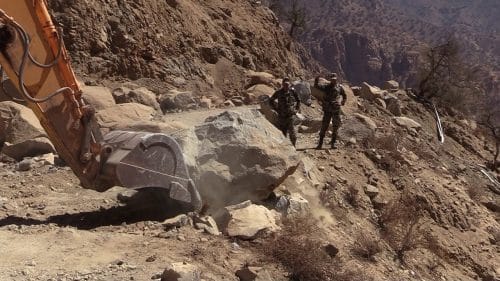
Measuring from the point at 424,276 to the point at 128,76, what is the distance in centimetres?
928

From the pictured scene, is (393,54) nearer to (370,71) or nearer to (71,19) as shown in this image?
(370,71)

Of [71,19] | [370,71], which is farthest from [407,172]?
[370,71]

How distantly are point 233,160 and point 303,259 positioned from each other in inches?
78.7

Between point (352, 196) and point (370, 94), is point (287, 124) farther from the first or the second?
point (370, 94)

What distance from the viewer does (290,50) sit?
82.1 feet

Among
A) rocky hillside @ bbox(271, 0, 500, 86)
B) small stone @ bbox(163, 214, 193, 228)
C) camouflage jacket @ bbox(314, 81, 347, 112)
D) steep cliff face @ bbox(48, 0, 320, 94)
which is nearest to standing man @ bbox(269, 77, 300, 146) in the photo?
camouflage jacket @ bbox(314, 81, 347, 112)

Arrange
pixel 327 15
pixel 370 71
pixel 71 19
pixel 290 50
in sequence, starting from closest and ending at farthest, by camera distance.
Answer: pixel 71 19, pixel 290 50, pixel 370 71, pixel 327 15

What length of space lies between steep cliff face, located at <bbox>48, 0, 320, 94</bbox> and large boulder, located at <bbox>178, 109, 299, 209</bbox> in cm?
746

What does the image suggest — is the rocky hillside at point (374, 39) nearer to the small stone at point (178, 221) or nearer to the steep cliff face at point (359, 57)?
the steep cliff face at point (359, 57)

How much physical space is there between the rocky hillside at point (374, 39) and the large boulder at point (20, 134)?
66579 millimetres

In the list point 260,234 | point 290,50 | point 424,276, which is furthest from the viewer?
point 290,50

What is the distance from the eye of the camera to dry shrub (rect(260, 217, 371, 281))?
5.62 metres

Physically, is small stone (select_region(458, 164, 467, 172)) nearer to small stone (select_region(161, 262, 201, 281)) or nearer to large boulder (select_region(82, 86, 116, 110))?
large boulder (select_region(82, 86, 116, 110))

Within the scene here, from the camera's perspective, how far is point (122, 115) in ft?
34.7
